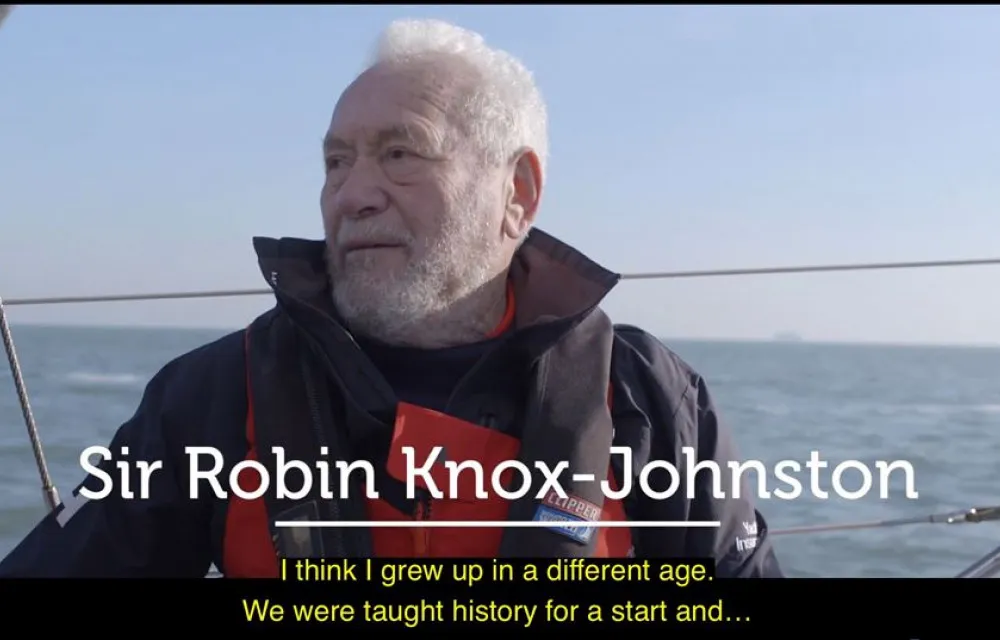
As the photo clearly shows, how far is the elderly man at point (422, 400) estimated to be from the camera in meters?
1.36

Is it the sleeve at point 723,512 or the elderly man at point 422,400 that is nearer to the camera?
the elderly man at point 422,400

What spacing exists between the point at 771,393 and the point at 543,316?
10092 mm

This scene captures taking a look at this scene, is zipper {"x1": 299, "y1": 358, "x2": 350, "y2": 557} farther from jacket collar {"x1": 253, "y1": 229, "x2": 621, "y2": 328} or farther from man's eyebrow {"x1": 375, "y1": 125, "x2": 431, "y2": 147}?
man's eyebrow {"x1": 375, "y1": 125, "x2": 431, "y2": 147}

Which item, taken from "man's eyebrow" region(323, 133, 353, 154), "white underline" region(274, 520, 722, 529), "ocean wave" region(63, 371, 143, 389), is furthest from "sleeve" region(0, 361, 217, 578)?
"ocean wave" region(63, 371, 143, 389)

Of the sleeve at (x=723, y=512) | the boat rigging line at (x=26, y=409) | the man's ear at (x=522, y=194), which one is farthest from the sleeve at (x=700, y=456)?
the boat rigging line at (x=26, y=409)

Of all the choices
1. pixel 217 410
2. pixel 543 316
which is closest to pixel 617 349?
pixel 543 316

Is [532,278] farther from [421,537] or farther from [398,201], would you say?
[421,537]

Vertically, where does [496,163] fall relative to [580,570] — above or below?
above

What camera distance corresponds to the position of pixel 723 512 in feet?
4.89

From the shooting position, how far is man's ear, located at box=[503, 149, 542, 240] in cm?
161

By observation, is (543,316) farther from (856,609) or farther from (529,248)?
(856,609)

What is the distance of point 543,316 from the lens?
148cm

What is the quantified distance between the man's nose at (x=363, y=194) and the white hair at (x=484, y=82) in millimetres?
150

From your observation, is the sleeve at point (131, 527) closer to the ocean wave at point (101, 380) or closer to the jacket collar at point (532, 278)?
the jacket collar at point (532, 278)
